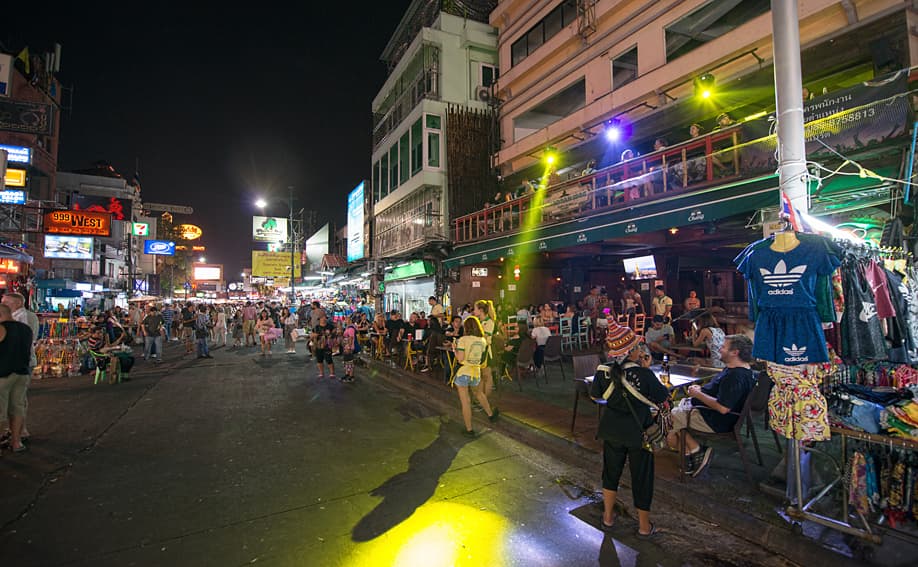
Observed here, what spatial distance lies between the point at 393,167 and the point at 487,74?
673 cm

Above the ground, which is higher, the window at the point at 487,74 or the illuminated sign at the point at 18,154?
the window at the point at 487,74

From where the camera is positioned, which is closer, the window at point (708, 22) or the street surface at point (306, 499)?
the street surface at point (306, 499)

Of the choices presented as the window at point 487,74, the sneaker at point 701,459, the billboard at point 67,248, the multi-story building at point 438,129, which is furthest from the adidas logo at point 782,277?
the billboard at point 67,248

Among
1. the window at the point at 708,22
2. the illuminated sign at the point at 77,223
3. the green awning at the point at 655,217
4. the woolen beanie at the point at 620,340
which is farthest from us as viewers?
the illuminated sign at the point at 77,223


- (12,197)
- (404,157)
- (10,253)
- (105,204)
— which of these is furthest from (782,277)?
(105,204)

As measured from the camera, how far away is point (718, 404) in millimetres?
4422

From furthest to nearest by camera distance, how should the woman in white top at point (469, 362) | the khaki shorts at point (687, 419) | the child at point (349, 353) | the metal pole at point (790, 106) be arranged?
the child at point (349, 353) < the woman in white top at point (469, 362) < the khaki shorts at point (687, 419) < the metal pole at point (790, 106)

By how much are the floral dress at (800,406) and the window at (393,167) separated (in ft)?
70.8

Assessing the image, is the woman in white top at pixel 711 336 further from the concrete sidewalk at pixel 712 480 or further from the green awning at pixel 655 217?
the green awning at pixel 655 217

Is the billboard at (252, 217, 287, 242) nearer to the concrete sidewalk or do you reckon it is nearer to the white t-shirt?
the white t-shirt

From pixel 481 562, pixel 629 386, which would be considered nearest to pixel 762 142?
pixel 629 386

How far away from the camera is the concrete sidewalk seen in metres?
3.38

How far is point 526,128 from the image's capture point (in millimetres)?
20719

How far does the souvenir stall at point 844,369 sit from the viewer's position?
11.1 ft
